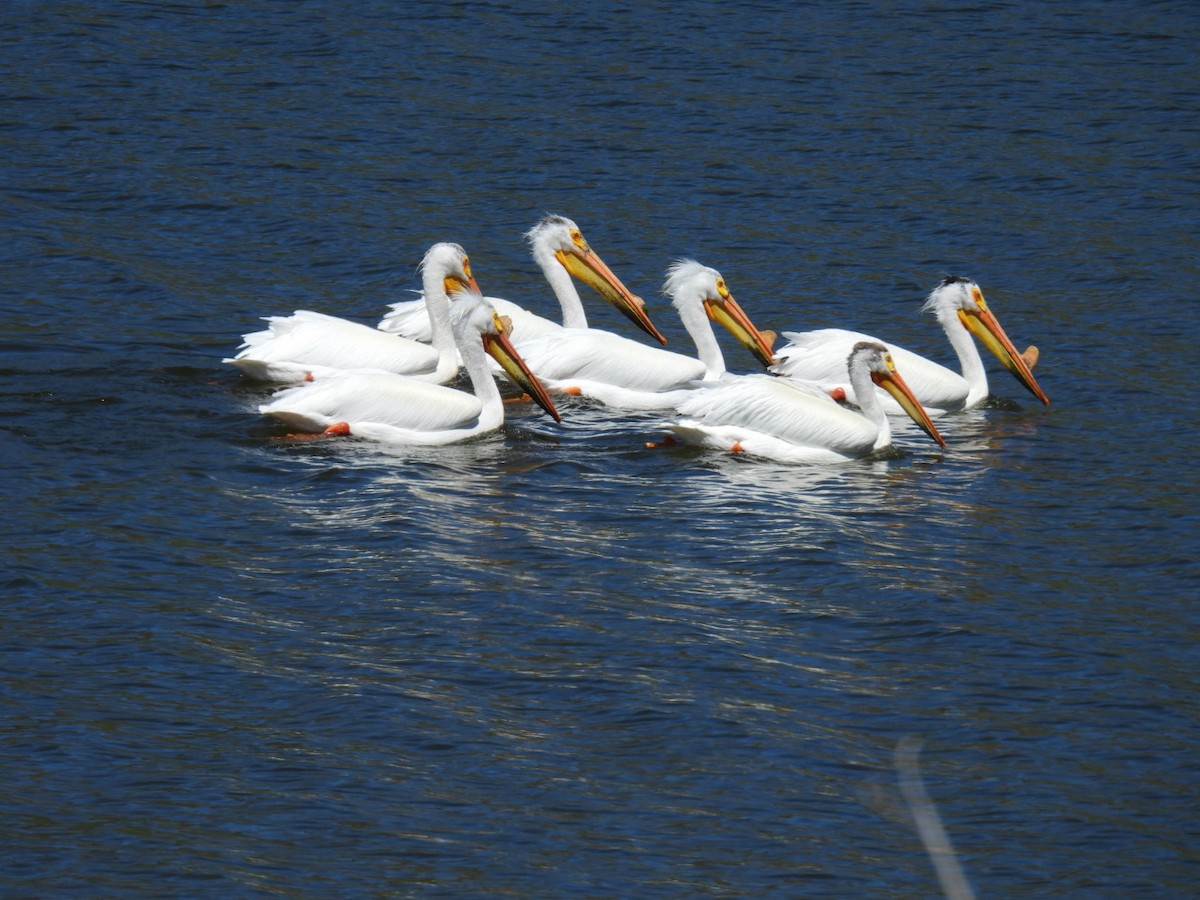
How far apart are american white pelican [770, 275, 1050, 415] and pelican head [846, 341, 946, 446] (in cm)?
55

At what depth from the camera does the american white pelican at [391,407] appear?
986 centimetres

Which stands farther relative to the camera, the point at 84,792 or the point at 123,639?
the point at 123,639

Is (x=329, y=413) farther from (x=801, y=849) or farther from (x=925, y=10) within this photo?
(x=925, y=10)

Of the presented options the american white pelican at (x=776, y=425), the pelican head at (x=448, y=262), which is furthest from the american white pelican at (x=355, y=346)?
the american white pelican at (x=776, y=425)

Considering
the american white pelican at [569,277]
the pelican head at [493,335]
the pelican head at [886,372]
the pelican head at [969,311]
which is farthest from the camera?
the american white pelican at [569,277]

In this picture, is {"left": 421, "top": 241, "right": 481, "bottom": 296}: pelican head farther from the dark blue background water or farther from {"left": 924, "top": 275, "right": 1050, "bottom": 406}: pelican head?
{"left": 924, "top": 275, "right": 1050, "bottom": 406}: pelican head

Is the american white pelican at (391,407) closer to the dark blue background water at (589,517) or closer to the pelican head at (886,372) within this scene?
the dark blue background water at (589,517)

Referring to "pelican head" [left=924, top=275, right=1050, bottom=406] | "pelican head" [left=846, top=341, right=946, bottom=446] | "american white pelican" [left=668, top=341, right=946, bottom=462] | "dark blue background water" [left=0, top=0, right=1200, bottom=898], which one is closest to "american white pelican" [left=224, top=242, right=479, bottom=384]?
"dark blue background water" [left=0, top=0, right=1200, bottom=898]

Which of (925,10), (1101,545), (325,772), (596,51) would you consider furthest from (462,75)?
(325,772)

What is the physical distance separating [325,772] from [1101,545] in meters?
4.11

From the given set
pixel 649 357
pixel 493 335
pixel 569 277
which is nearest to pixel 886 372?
pixel 649 357

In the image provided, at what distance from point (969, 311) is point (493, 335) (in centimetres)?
309

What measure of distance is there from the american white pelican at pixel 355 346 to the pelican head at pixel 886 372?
2.52m

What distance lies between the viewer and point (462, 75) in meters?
17.6
